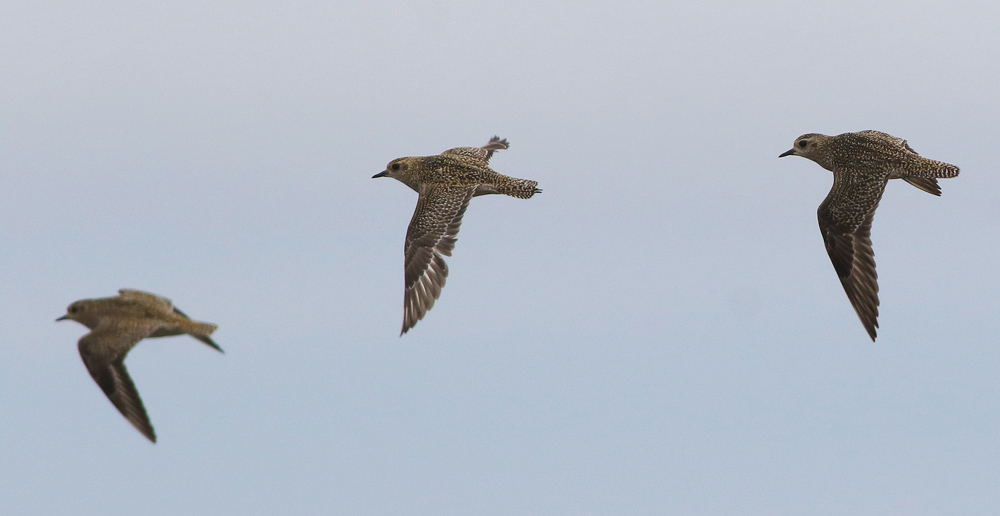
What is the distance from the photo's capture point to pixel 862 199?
2239 cm

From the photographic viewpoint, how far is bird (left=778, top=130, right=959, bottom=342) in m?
22.2

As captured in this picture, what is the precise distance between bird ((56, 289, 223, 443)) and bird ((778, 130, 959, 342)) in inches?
407

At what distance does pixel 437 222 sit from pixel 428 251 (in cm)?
51

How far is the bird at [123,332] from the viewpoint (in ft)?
59.7

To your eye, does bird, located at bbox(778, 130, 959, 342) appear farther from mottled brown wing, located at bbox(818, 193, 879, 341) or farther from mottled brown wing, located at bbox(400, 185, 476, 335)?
mottled brown wing, located at bbox(400, 185, 476, 335)

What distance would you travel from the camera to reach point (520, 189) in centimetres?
2278

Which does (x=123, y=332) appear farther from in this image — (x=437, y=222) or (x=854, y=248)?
(x=854, y=248)

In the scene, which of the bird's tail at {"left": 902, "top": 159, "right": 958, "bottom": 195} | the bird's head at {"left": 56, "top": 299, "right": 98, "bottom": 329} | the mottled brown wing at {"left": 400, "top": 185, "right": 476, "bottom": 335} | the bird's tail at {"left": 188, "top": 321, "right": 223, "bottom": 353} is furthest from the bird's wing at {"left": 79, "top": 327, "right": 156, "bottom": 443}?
the bird's tail at {"left": 902, "top": 159, "right": 958, "bottom": 195}

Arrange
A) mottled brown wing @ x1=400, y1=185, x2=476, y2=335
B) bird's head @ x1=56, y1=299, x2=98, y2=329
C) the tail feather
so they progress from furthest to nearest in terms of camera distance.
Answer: the tail feather, mottled brown wing @ x1=400, y1=185, x2=476, y2=335, bird's head @ x1=56, y1=299, x2=98, y2=329

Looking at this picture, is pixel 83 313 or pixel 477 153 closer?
pixel 83 313

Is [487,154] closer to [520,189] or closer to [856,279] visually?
[520,189]

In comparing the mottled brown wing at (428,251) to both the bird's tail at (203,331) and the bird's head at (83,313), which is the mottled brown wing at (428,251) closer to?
the bird's tail at (203,331)

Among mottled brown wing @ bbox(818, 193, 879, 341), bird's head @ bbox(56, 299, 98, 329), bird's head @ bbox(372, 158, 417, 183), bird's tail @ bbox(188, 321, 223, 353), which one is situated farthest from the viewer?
bird's head @ bbox(372, 158, 417, 183)

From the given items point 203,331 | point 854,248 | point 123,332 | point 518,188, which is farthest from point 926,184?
point 123,332
